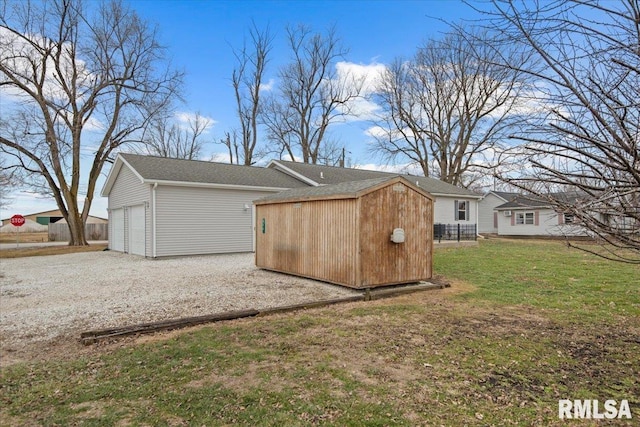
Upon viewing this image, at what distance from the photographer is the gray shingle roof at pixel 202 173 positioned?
1418cm

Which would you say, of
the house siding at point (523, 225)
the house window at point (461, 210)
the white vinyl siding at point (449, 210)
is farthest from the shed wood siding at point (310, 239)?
the house siding at point (523, 225)

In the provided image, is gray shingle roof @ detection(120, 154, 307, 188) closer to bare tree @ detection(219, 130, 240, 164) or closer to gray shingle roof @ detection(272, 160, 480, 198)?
gray shingle roof @ detection(272, 160, 480, 198)

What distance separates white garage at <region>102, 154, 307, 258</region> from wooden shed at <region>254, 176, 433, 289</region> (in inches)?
245

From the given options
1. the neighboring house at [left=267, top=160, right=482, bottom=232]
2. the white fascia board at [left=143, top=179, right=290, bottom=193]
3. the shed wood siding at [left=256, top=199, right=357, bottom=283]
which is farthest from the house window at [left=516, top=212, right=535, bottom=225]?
the shed wood siding at [left=256, top=199, right=357, bottom=283]

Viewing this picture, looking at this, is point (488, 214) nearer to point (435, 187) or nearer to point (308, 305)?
point (435, 187)

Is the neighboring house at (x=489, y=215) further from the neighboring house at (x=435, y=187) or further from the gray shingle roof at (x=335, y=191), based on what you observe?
the gray shingle roof at (x=335, y=191)

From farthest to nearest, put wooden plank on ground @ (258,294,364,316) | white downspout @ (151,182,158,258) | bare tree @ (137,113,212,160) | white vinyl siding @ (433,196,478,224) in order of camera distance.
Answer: bare tree @ (137,113,212,160), white vinyl siding @ (433,196,478,224), white downspout @ (151,182,158,258), wooden plank on ground @ (258,294,364,316)

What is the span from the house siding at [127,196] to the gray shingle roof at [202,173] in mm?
524

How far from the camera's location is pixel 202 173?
1553 centimetres

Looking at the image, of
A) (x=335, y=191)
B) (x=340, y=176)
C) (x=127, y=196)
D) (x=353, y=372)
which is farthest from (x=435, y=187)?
(x=353, y=372)

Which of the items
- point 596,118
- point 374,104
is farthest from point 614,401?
point 374,104

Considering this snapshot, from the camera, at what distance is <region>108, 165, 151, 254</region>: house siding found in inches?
542

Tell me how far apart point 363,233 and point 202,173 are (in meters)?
10.1

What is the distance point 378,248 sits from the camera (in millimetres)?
7672
